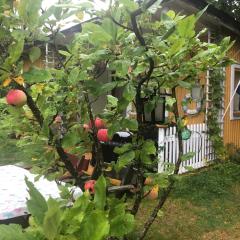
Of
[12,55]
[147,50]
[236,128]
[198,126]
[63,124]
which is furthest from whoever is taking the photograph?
[236,128]

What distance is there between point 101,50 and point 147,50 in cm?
18

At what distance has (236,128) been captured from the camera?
10523 mm

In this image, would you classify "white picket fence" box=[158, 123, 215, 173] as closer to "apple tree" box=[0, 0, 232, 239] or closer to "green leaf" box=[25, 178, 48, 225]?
"apple tree" box=[0, 0, 232, 239]

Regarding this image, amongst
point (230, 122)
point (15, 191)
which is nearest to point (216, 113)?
point (230, 122)

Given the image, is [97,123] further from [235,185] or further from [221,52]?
[235,185]

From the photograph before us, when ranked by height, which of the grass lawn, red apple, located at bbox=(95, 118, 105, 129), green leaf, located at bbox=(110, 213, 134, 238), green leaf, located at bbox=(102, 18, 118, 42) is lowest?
the grass lawn

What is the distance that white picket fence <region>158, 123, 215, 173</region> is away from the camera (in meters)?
7.75

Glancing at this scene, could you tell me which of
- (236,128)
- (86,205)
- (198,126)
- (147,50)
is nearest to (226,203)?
(198,126)

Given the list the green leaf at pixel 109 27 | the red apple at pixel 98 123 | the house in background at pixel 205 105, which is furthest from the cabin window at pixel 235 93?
the green leaf at pixel 109 27

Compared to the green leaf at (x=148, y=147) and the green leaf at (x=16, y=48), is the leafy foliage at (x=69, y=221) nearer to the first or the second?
the green leaf at (x=16, y=48)

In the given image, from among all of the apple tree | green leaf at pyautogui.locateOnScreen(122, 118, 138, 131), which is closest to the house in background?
the apple tree

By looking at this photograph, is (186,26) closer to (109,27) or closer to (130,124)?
(109,27)

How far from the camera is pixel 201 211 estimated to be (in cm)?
576

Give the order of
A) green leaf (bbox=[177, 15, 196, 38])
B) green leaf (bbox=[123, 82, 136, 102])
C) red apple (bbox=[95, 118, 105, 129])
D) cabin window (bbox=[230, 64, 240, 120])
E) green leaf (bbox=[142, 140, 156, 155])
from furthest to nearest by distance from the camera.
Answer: cabin window (bbox=[230, 64, 240, 120]), red apple (bbox=[95, 118, 105, 129]), green leaf (bbox=[142, 140, 156, 155]), green leaf (bbox=[123, 82, 136, 102]), green leaf (bbox=[177, 15, 196, 38])
